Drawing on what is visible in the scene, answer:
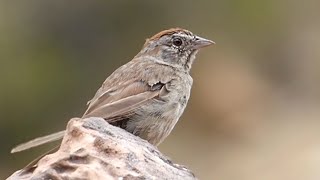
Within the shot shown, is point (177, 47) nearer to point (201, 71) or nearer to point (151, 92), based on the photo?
point (151, 92)

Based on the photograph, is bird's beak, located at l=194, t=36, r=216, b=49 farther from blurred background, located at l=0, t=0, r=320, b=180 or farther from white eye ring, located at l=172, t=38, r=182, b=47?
blurred background, located at l=0, t=0, r=320, b=180

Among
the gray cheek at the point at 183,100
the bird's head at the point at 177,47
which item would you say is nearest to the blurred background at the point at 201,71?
the bird's head at the point at 177,47

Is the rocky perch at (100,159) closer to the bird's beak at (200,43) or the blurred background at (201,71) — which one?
the bird's beak at (200,43)

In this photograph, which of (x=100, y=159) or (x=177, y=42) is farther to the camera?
(x=177, y=42)

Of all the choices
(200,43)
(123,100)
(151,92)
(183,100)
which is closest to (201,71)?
(200,43)

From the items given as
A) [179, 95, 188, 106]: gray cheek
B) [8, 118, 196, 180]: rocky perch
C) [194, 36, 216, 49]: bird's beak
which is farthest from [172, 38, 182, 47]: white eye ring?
[8, 118, 196, 180]: rocky perch

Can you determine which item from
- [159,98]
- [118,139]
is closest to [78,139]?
[118,139]
